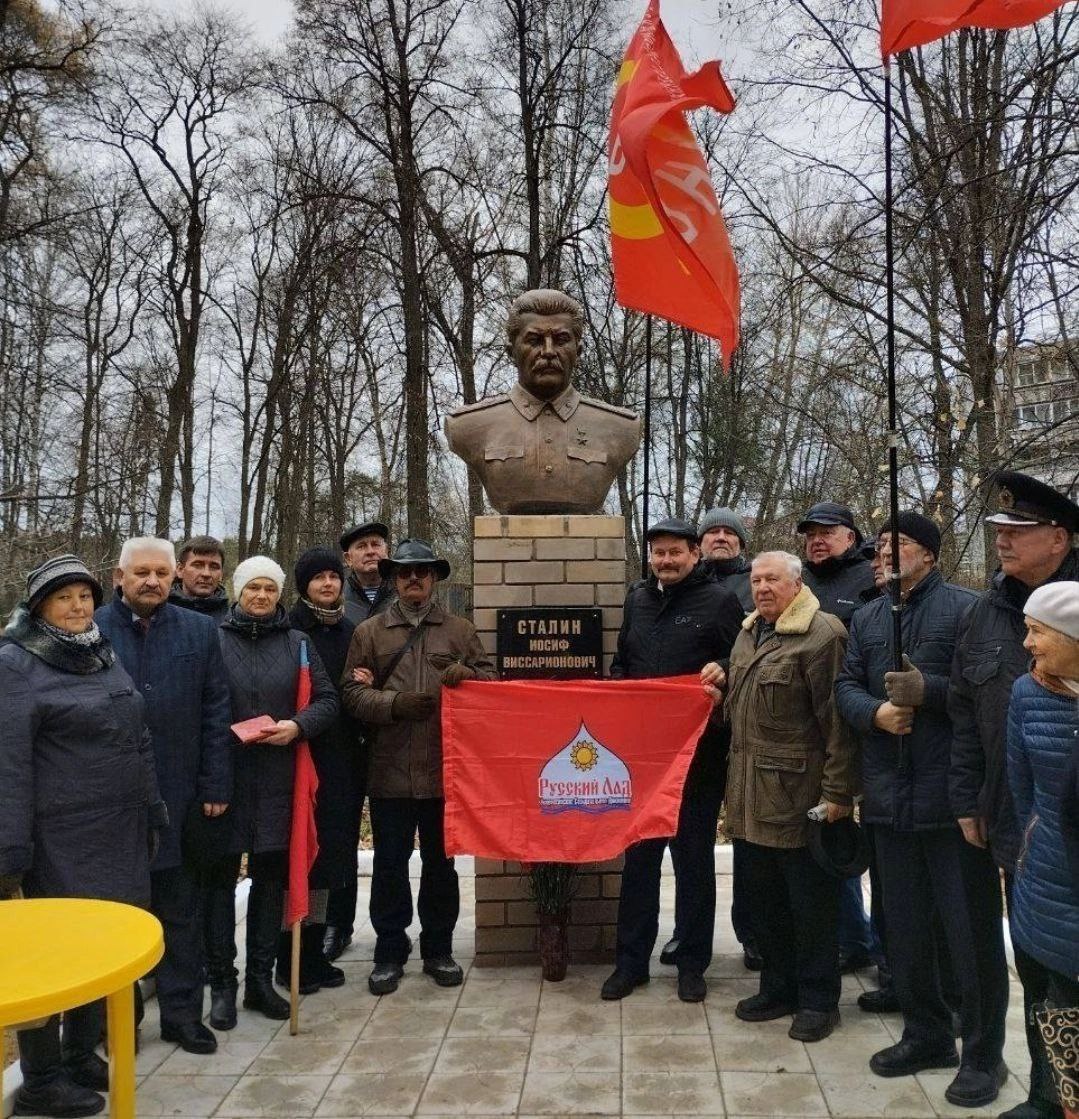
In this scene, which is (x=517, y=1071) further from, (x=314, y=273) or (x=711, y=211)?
(x=314, y=273)

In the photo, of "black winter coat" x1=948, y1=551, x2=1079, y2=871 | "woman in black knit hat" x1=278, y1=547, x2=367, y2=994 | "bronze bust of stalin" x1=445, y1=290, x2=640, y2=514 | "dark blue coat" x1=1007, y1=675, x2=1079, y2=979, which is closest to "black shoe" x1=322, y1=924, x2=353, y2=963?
"woman in black knit hat" x1=278, y1=547, x2=367, y2=994

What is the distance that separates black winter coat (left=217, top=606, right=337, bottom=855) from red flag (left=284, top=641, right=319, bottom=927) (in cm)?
3

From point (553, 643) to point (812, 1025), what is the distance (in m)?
1.91

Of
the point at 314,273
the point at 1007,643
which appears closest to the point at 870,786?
the point at 1007,643

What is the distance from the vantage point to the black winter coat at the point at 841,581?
4680 millimetres

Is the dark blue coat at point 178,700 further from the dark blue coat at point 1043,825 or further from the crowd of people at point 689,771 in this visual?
the dark blue coat at point 1043,825

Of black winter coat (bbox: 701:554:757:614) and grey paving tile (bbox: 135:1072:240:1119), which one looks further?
black winter coat (bbox: 701:554:757:614)

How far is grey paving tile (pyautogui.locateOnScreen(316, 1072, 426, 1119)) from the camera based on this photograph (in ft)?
11.2

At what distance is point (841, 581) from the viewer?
4785mm

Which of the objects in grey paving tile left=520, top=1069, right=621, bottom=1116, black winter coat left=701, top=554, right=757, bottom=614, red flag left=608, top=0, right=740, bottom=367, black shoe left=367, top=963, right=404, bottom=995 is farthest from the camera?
black winter coat left=701, top=554, right=757, bottom=614

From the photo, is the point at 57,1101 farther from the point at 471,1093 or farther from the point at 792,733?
the point at 792,733

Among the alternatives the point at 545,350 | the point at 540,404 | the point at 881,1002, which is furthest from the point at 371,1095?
the point at 545,350

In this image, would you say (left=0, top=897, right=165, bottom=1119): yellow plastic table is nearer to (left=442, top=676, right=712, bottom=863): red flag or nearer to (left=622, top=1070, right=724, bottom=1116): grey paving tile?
(left=622, top=1070, right=724, bottom=1116): grey paving tile

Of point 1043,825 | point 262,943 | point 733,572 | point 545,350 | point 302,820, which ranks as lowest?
point 262,943
